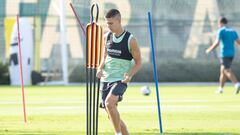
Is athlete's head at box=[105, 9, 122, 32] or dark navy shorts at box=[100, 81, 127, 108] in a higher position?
athlete's head at box=[105, 9, 122, 32]

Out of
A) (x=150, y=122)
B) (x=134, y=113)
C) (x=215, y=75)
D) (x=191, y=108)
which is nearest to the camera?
(x=150, y=122)

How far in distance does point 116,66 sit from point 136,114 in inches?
238

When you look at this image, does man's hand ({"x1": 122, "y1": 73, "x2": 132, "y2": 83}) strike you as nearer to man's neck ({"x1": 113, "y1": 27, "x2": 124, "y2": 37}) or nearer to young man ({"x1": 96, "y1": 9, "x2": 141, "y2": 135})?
young man ({"x1": 96, "y1": 9, "x2": 141, "y2": 135})

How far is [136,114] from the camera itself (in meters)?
18.0

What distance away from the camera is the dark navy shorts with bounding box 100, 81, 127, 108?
11.9 metres

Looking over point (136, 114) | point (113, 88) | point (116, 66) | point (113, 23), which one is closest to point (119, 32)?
point (113, 23)

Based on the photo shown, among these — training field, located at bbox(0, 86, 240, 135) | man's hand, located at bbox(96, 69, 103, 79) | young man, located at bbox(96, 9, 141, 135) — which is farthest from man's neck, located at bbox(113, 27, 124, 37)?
training field, located at bbox(0, 86, 240, 135)

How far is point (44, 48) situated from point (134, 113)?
18.4m

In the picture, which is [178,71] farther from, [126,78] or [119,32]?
[126,78]

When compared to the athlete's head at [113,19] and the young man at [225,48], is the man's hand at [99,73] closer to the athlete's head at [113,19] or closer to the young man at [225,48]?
the athlete's head at [113,19]

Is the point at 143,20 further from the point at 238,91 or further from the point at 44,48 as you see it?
the point at 238,91

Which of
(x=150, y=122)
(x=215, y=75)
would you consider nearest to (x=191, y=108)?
(x=150, y=122)

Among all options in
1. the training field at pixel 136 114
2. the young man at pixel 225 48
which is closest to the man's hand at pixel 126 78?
the training field at pixel 136 114

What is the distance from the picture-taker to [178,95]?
25656 mm
